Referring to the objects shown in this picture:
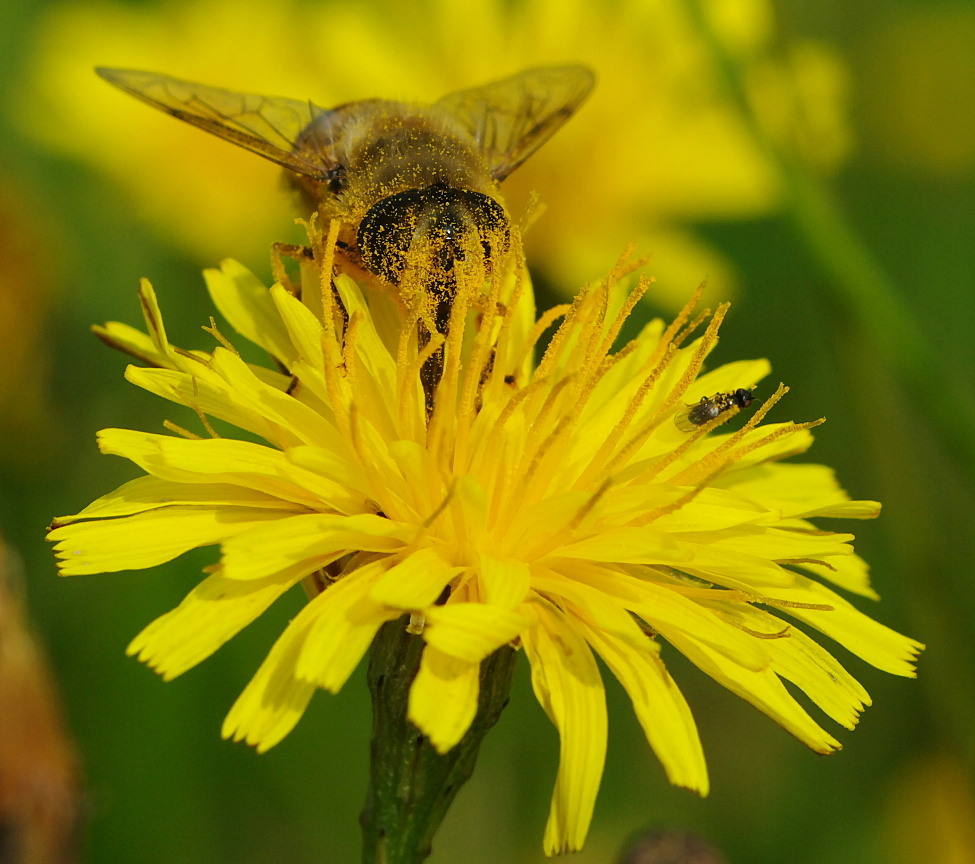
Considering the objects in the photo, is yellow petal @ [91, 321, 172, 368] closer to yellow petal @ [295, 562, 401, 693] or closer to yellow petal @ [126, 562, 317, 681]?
yellow petal @ [126, 562, 317, 681]

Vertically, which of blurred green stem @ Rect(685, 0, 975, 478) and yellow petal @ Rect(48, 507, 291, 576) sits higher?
blurred green stem @ Rect(685, 0, 975, 478)

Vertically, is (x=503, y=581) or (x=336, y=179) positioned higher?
(x=336, y=179)

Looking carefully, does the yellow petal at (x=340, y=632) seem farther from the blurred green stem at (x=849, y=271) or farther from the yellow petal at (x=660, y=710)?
the blurred green stem at (x=849, y=271)

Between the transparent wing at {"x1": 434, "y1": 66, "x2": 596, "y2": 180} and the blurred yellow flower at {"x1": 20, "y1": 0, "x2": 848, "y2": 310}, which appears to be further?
the blurred yellow flower at {"x1": 20, "y1": 0, "x2": 848, "y2": 310}

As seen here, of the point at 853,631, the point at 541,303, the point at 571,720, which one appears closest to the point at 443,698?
the point at 571,720

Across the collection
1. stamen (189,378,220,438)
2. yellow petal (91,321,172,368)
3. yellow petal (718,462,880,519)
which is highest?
yellow petal (718,462,880,519)

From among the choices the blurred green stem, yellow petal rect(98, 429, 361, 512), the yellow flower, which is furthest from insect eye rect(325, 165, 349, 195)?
the blurred green stem

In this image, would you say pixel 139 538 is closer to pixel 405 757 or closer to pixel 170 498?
pixel 170 498
